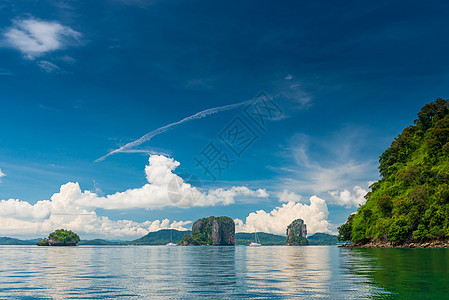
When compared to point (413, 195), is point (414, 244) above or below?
below

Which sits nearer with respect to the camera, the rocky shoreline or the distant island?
the rocky shoreline

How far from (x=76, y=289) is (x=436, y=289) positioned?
2373 centimetres

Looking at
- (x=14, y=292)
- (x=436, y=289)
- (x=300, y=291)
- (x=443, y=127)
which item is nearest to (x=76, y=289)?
(x=14, y=292)

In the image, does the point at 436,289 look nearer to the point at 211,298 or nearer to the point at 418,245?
the point at 211,298

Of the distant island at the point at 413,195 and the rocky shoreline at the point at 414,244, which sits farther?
the distant island at the point at 413,195

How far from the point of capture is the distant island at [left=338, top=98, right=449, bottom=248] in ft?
359

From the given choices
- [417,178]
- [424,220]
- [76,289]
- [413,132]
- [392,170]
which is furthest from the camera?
[413,132]

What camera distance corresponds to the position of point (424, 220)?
111688 mm

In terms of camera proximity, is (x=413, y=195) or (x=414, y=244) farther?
(x=413, y=195)

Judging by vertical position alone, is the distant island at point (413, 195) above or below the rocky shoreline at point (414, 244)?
above

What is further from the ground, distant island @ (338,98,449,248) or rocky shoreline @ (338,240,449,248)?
distant island @ (338,98,449,248)

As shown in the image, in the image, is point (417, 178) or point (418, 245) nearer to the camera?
point (418, 245)

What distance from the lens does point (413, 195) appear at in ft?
386

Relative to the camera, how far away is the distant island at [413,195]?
10950 cm
